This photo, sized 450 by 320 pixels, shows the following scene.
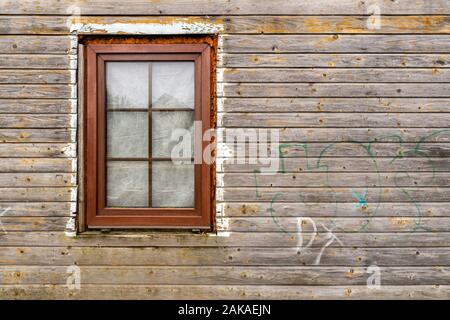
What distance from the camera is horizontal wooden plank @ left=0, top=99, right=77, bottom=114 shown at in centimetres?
314

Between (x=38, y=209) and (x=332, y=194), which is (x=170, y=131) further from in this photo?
(x=332, y=194)

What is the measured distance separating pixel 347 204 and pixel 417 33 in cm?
141

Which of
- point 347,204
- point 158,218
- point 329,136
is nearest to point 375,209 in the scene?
point 347,204

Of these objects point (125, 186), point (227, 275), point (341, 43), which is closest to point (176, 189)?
point (125, 186)

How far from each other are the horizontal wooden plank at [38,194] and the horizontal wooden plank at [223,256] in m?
0.38

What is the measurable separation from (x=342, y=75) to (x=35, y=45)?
235 centimetres

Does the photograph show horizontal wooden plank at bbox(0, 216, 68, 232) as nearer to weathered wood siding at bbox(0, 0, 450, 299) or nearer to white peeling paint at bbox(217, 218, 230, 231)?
weathered wood siding at bbox(0, 0, 450, 299)

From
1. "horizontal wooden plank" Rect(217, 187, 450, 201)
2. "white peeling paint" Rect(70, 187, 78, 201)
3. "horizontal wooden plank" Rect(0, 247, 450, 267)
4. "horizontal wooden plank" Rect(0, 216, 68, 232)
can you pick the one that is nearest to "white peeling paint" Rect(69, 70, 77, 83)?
"white peeling paint" Rect(70, 187, 78, 201)

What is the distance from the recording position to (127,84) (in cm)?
322

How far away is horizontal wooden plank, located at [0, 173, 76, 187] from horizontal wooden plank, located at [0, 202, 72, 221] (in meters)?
0.15

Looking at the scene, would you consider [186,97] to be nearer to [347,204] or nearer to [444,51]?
[347,204]

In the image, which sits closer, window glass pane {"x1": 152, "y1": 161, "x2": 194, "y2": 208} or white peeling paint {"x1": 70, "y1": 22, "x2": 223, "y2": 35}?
white peeling paint {"x1": 70, "y1": 22, "x2": 223, "y2": 35}

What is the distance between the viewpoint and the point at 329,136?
314 centimetres

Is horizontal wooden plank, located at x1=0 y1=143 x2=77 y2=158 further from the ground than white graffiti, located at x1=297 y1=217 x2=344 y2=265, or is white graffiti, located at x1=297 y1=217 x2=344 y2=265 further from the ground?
horizontal wooden plank, located at x1=0 y1=143 x2=77 y2=158
